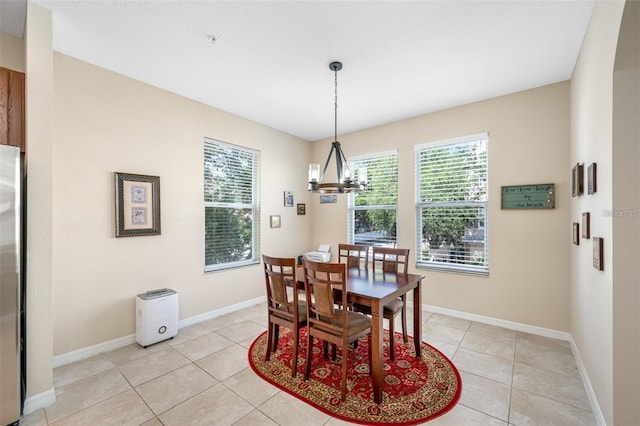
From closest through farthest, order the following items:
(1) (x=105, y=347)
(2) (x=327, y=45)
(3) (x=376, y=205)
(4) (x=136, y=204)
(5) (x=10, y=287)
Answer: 1. (5) (x=10, y=287)
2. (2) (x=327, y=45)
3. (1) (x=105, y=347)
4. (4) (x=136, y=204)
5. (3) (x=376, y=205)

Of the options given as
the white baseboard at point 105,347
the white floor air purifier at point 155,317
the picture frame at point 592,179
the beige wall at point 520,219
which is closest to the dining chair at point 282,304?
the white floor air purifier at point 155,317

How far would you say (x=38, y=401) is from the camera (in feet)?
6.75

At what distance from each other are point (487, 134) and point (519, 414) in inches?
120

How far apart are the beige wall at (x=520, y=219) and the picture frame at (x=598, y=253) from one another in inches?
58.4

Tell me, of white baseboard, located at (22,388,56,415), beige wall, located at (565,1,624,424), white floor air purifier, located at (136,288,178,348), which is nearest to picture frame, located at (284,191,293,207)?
white floor air purifier, located at (136,288,178,348)

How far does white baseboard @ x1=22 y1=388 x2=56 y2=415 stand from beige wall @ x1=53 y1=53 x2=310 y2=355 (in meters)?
0.67

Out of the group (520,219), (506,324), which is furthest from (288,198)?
(506,324)

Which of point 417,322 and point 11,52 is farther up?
point 11,52

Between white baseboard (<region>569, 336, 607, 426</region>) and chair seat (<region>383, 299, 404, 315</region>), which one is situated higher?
chair seat (<region>383, 299, 404, 315</region>)

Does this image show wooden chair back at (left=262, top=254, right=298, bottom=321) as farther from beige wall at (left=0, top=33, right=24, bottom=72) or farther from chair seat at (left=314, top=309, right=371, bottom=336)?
beige wall at (left=0, top=33, right=24, bottom=72)

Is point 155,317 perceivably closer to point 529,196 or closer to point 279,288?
point 279,288

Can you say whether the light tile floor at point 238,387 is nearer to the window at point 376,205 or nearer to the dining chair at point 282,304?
the dining chair at point 282,304

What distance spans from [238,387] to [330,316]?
987mm

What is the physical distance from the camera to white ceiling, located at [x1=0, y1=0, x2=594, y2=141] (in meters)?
2.08
